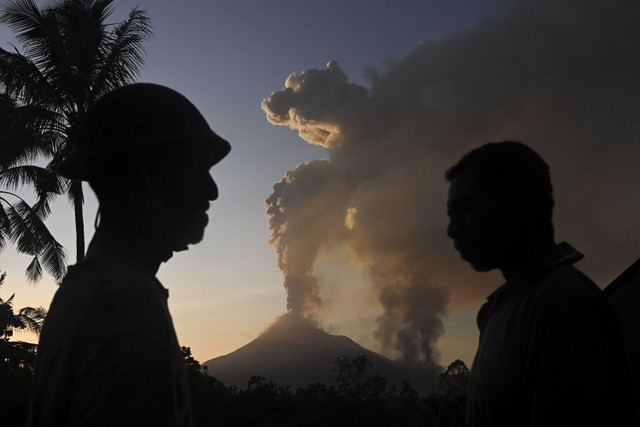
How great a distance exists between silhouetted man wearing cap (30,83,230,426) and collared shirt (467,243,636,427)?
3.96 ft

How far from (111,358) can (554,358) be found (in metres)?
1.41

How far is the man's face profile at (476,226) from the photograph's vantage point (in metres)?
2.23

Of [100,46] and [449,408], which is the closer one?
[449,408]

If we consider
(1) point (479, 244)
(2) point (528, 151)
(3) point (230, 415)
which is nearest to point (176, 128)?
(1) point (479, 244)

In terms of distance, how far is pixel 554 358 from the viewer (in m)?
1.70

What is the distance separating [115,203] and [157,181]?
13 centimetres

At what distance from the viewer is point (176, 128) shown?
1488 mm

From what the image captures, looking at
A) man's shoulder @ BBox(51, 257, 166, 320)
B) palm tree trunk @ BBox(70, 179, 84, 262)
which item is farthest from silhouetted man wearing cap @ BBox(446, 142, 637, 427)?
palm tree trunk @ BBox(70, 179, 84, 262)

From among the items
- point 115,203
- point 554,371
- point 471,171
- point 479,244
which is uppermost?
point 471,171

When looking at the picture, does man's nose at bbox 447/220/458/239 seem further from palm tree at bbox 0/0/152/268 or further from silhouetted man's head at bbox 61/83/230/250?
palm tree at bbox 0/0/152/268

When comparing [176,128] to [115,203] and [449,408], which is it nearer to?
[115,203]

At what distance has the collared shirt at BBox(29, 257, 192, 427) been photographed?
1037 mm

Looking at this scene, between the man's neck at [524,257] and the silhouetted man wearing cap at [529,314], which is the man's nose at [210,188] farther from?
the man's neck at [524,257]

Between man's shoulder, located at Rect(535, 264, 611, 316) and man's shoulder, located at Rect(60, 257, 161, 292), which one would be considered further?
man's shoulder, located at Rect(535, 264, 611, 316)
